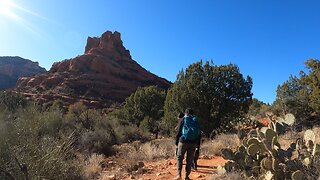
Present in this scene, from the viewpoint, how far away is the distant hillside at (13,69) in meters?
112

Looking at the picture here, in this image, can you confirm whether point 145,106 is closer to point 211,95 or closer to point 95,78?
point 211,95

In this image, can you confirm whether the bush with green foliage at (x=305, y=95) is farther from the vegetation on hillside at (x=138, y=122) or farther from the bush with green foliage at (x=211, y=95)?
the bush with green foliage at (x=211, y=95)

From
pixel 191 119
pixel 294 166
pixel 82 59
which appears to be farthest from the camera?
pixel 82 59

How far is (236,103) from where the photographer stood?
68.5ft

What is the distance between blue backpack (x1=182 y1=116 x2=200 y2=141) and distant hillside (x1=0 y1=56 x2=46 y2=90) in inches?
4273

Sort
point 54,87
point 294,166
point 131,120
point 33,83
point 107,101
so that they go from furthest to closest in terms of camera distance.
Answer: point 33,83
point 54,87
point 107,101
point 131,120
point 294,166

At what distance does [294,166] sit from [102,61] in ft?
266

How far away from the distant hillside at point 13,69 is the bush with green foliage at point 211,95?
9773 cm

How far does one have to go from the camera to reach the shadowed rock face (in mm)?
71750

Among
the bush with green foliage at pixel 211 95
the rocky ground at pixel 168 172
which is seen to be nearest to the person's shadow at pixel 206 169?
the rocky ground at pixel 168 172

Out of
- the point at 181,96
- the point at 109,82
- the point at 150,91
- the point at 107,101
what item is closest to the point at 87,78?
the point at 109,82

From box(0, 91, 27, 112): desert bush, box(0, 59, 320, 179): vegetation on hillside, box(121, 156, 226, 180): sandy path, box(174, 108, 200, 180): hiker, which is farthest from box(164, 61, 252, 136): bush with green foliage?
box(174, 108, 200, 180): hiker

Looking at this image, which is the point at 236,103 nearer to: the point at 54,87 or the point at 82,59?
the point at 54,87

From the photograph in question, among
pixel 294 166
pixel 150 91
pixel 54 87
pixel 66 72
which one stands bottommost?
pixel 294 166
